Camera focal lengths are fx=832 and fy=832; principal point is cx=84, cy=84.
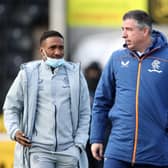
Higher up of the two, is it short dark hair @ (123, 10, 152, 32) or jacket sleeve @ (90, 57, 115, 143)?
short dark hair @ (123, 10, 152, 32)

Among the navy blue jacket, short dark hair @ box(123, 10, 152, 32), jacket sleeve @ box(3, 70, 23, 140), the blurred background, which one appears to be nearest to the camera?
the navy blue jacket

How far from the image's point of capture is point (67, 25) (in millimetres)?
15664

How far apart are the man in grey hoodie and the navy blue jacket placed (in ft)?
2.98

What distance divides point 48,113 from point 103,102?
2.65 ft

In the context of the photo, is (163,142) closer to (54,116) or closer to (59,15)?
(54,116)

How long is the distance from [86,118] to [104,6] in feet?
28.0

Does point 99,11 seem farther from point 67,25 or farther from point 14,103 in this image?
point 14,103

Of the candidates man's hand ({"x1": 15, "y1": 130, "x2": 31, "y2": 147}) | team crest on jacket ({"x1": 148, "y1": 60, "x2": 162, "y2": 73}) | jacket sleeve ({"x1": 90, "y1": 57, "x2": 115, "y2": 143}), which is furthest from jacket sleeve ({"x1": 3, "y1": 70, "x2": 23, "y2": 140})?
team crest on jacket ({"x1": 148, "y1": 60, "x2": 162, "y2": 73})

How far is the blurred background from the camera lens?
15547 mm

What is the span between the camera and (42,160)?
6.98m

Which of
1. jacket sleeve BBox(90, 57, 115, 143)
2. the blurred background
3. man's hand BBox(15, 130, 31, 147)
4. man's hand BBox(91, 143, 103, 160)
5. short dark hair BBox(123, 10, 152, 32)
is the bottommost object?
man's hand BBox(91, 143, 103, 160)

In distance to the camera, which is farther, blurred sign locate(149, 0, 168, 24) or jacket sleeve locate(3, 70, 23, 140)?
blurred sign locate(149, 0, 168, 24)

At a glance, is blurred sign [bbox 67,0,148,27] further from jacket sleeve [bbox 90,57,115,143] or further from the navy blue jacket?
the navy blue jacket

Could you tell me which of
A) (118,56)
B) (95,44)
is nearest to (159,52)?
(118,56)
